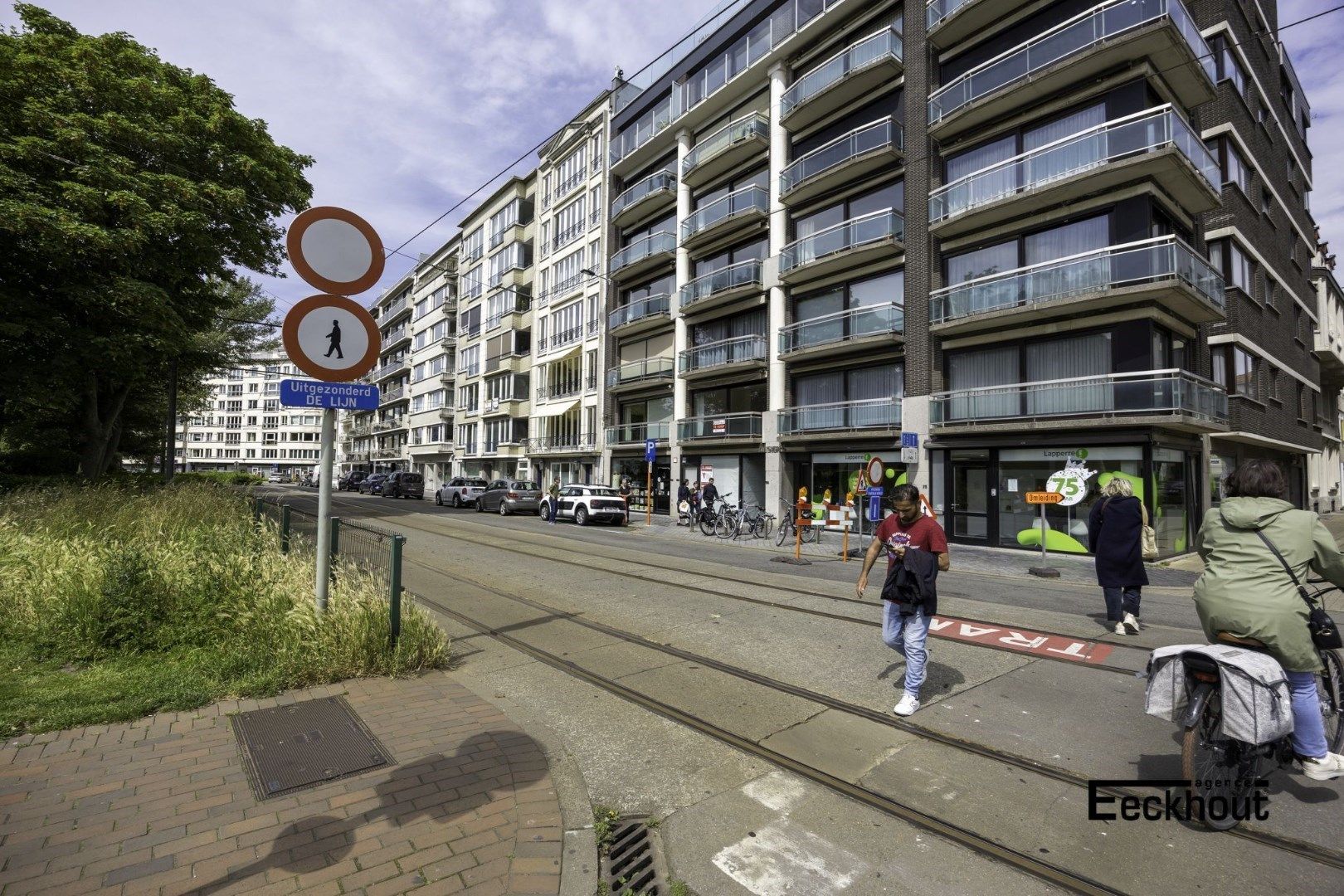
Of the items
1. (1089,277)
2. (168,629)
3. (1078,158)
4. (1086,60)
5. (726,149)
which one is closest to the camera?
(168,629)

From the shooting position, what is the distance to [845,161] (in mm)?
20297

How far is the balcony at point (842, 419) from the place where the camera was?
19.2 meters

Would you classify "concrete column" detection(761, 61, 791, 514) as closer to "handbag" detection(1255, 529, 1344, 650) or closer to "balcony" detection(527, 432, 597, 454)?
"balcony" detection(527, 432, 597, 454)

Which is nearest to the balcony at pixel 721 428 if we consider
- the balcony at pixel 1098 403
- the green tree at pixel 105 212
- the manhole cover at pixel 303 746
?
the balcony at pixel 1098 403

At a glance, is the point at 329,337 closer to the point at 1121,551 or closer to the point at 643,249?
the point at 1121,551

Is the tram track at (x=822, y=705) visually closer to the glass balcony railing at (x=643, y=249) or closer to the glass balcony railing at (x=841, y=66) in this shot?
the glass balcony railing at (x=841, y=66)

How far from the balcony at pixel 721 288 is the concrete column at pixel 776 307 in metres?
0.57

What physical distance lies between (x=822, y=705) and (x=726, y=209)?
23.5 meters

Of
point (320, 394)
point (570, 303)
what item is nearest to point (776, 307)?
point (570, 303)

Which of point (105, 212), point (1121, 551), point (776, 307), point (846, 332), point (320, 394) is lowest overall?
A: point (1121, 551)

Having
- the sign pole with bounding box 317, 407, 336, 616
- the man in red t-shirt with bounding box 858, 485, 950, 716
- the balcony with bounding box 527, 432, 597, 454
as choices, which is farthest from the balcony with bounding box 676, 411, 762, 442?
the sign pole with bounding box 317, 407, 336, 616

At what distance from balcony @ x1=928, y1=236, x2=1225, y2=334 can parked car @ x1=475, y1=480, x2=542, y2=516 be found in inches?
703

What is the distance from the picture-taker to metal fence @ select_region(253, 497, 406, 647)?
17.2 feet

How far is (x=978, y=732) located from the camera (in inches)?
167
